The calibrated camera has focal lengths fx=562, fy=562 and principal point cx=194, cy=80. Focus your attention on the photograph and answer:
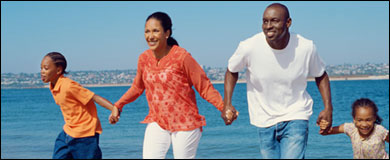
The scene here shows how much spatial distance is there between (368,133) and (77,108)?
2.74 metres

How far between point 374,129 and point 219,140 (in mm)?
16328

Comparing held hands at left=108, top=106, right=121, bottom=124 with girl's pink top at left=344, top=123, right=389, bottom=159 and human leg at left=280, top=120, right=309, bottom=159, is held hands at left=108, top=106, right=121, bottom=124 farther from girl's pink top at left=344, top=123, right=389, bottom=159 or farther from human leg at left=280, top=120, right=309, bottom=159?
girl's pink top at left=344, top=123, right=389, bottom=159

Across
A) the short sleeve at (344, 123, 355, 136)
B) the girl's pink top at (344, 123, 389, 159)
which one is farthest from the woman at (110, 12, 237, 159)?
the girl's pink top at (344, 123, 389, 159)

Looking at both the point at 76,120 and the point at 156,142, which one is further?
the point at 76,120

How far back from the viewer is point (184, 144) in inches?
193

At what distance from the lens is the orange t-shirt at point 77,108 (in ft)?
17.9

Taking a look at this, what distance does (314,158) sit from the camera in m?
16.5

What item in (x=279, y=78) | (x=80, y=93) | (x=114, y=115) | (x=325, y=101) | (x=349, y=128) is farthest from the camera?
(x=80, y=93)


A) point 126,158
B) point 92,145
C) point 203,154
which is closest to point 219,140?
point 203,154

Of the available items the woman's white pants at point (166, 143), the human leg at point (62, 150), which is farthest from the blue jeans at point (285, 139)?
the human leg at point (62, 150)

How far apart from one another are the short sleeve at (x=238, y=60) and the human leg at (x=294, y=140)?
62 cm

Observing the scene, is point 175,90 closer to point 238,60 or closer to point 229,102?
point 229,102

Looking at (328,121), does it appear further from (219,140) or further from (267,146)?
(219,140)

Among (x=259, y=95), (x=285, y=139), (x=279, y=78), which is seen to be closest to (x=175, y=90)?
(x=259, y=95)
